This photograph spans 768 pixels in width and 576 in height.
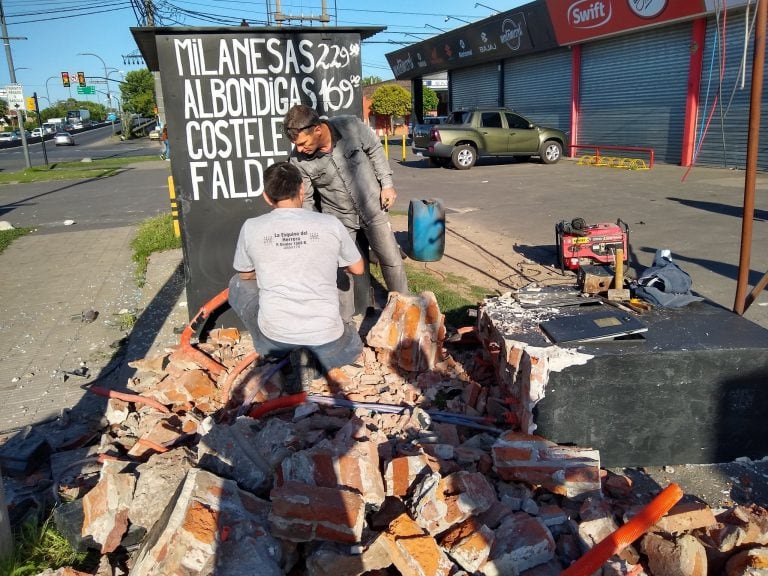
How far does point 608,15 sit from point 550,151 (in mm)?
4527

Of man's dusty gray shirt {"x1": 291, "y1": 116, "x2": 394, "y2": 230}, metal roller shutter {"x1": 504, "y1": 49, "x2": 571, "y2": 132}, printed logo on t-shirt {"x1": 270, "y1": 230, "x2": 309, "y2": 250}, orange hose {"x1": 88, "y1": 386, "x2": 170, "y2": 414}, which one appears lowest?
orange hose {"x1": 88, "y1": 386, "x2": 170, "y2": 414}

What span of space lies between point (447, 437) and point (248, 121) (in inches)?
135

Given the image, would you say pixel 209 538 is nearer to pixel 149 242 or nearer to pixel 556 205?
pixel 149 242

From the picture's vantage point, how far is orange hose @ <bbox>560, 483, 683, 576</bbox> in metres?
2.32

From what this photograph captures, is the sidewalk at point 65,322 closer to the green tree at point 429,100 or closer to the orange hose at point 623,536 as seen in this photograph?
the orange hose at point 623,536

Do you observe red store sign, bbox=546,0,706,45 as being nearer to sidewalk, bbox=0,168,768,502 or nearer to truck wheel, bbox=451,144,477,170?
truck wheel, bbox=451,144,477,170

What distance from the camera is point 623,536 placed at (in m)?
2.44

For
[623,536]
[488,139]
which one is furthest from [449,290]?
[488,139]

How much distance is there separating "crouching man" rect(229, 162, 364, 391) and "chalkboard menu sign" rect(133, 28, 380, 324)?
1.80 metres

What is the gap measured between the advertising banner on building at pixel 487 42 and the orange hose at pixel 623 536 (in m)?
23.1

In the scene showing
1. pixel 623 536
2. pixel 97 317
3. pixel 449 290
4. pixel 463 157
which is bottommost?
pixel 97 317

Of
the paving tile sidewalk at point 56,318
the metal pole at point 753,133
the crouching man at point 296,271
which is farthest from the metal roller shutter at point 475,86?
the crouching man at point 296,271

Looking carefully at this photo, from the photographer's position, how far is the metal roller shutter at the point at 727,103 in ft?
52.6

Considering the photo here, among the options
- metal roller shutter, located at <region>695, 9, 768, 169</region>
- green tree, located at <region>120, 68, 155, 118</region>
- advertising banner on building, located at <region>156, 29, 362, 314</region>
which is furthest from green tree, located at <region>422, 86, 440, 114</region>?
green tree, located at <region>120, 68, 155, 118</region>
